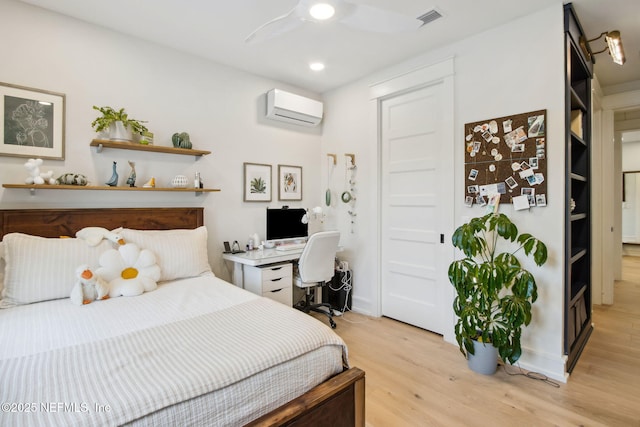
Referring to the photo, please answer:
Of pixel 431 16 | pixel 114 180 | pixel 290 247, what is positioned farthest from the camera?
pixel 290 247

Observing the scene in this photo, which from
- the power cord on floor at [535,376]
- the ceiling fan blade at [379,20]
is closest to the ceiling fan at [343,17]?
the ceiling fan blade at [379,20]

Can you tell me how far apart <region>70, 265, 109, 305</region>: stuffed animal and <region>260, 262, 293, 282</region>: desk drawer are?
125cm

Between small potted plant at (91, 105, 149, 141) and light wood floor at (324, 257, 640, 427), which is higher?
small potted plant at (91, 105, 149, 141)

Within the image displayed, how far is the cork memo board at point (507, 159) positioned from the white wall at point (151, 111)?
1.96 m

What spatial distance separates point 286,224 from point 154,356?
8.00 feet

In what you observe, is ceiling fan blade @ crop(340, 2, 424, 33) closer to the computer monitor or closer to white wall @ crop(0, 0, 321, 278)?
white wall @ crop(0, 0, 321, 278)

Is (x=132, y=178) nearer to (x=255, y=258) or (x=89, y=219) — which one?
(x=89, y=219)

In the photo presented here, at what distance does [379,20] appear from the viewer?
174 centimetres

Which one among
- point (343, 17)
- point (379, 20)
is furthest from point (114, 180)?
point (379, 20)

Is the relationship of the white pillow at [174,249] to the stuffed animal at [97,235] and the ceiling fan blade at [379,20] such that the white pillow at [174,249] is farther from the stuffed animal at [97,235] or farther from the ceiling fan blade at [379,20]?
the ceiling fan blade at [379,20]

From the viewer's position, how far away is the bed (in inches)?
39.2

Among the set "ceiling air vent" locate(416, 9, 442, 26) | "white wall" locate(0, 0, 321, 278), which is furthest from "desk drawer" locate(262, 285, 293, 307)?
"ceiling air vent" locate(416, 9, 442, 26)

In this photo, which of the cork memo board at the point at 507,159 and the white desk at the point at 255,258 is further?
the white desk at the point at 255,258

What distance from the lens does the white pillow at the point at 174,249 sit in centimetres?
240
